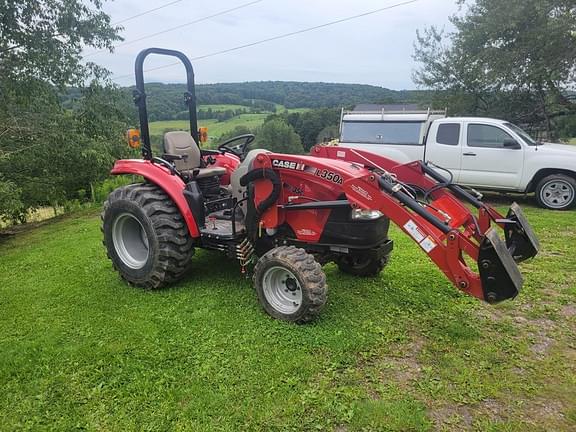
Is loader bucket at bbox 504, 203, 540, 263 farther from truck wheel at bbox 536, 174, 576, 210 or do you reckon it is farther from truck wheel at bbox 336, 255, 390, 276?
truck wheel at bbox 536, 174, 576, 210

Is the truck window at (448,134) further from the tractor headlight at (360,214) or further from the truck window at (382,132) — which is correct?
the tractor headlight at (360,214)

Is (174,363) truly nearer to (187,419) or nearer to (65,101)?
(187,419)

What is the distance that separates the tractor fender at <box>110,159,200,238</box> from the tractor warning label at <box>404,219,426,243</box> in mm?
2177

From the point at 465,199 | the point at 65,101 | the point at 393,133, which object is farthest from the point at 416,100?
the point at 465,199

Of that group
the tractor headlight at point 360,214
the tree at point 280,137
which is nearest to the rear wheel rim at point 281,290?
the tractor headlight at point 360,214

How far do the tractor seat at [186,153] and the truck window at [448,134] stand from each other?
602 cm

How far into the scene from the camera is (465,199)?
4.08 meters

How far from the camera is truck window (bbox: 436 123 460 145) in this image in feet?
31.3

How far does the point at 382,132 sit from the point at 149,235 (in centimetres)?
719

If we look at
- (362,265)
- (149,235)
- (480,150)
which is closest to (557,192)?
(480,150)

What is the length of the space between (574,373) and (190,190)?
366 cm

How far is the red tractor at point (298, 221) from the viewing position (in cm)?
343

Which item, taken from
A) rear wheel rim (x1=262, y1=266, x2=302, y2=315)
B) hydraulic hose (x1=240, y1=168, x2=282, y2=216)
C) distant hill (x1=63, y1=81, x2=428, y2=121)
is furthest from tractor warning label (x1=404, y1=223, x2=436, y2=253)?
distant hill (x1=63, y1=81, x2=428, y2=121)

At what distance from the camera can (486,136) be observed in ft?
30.6
